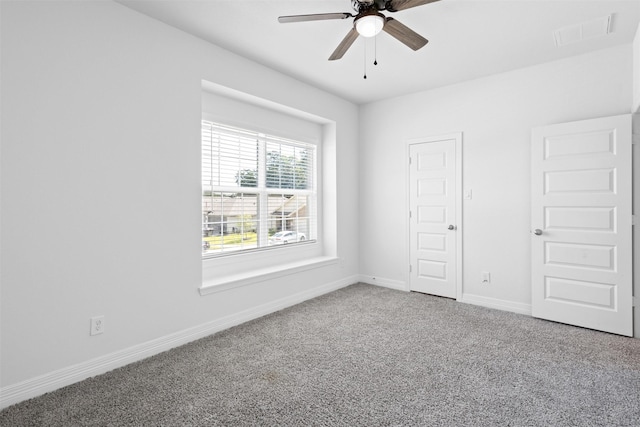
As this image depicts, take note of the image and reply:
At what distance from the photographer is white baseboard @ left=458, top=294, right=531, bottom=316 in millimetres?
3676

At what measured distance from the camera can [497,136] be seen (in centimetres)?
385

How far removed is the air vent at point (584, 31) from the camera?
9.01 ft

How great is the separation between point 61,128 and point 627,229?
184 inches

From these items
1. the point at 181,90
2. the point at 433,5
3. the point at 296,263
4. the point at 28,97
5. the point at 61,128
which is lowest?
the point at 296,263

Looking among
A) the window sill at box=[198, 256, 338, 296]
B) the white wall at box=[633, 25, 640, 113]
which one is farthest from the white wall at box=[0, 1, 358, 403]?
the white wall at box=[633, 25, 640, 113]

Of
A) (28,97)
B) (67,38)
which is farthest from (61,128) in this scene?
(67,38)

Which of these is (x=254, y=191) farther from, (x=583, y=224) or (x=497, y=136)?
(x=583, y=224)

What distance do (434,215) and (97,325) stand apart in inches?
148

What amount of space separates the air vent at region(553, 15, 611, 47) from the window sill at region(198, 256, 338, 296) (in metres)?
3.38

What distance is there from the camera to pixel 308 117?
439cm

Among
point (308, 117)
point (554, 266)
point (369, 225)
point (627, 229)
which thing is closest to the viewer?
point (627, 229)

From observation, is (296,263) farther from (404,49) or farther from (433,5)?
(433,5)

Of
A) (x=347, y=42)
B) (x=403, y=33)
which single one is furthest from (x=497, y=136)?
(x=347, y=42)

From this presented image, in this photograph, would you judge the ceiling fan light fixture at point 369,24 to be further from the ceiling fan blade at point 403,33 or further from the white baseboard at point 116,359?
Answer: the white baseboard at point 116,359
